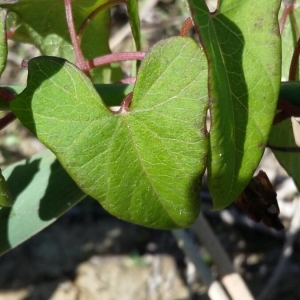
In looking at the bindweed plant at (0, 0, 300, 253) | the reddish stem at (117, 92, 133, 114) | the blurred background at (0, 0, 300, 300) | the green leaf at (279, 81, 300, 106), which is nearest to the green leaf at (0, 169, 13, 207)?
the bindweed plant at (0, 0, 300, 253)

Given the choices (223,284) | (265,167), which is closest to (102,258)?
(265,167)

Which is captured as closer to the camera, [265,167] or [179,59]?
[179,59]

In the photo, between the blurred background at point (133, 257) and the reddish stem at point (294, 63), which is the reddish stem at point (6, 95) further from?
the blurred background at point (133, 257)

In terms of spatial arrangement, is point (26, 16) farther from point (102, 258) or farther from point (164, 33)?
point (164, 33)

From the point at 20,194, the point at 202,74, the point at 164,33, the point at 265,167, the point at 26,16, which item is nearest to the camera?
the point at 202,74

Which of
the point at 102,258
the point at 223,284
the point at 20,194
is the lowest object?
the point at 102,258

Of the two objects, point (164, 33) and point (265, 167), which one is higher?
point (164, 33)

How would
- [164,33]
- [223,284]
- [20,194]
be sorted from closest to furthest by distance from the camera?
[20,194], [223,284], [164,33]
